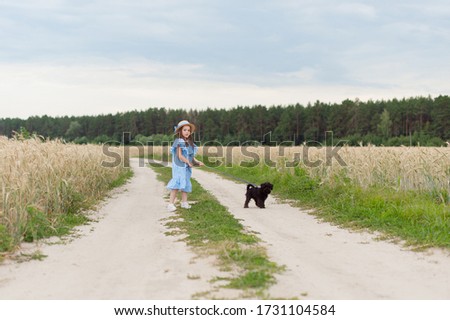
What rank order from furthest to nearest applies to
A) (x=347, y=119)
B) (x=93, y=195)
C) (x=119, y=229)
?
(x=347, y=119) → (x=93, y=195) → (x=119, y=229)

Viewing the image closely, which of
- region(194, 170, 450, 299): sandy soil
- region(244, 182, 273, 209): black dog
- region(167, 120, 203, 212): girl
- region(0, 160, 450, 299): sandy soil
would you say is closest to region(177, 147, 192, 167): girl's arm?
region(167, 120, 203, 212): girl

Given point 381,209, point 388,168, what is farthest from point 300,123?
point 381,209

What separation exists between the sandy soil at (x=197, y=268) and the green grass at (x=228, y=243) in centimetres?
22

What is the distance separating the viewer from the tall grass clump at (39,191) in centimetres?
869

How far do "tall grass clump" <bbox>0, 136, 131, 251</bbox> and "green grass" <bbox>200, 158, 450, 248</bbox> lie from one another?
657 cm

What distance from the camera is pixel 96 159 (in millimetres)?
18891

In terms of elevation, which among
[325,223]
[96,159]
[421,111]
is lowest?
[325,223]

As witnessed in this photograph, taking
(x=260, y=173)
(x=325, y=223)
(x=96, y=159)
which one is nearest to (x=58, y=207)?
(x=325, y=223)

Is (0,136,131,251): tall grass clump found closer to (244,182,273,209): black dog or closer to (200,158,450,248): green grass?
(244,182,273,209): black dog

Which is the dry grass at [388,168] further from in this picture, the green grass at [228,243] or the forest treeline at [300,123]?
the forest treeline at [300,123]

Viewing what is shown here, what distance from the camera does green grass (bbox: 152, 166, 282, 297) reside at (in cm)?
605

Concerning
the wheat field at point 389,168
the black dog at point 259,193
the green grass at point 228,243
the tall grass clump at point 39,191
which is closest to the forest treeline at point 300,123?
the wheat field at point 389,168
